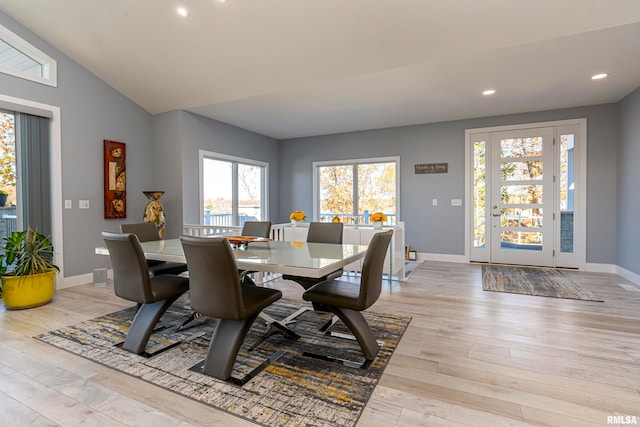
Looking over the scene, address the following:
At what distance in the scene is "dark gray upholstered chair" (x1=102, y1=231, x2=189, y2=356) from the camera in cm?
218

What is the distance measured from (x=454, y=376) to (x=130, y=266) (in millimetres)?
2231

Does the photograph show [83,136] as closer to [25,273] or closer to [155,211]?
[155,211]

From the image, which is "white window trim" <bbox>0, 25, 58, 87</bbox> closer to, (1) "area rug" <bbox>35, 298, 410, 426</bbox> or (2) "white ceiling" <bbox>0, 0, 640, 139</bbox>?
(2) "white ceiling" <bbox>0, 0, 640, 139</bbox>

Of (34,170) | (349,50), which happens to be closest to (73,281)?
(34,170)

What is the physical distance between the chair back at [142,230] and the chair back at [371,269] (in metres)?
2.45

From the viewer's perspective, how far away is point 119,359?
220 centimetres

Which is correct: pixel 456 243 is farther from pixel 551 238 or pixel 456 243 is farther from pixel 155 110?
pixel 155 110

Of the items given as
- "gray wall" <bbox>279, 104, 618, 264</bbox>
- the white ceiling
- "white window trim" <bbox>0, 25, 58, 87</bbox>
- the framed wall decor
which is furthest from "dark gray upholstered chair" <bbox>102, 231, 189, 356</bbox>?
"gray wall" <bbox>279, 104, 618, 264</bbox>

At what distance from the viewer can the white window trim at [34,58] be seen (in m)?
3.61

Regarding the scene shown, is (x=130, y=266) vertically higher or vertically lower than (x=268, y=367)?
higher

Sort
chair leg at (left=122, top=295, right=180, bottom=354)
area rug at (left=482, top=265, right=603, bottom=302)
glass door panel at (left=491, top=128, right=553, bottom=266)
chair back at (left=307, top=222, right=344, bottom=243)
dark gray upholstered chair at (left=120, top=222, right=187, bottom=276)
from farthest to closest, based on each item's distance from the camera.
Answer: glass door panel at (left=491, top=128, right=553, bottom=266)
area rug at (left=482, top=265, right=603, bottom=302)
chair back at (left=307, top=222, right=344, bottom=243)
dark gray upholstered chair at (left=120, top=222, right=187, bottom=276)
chair leg at (left=122, top=295, right=180, bottom=354)

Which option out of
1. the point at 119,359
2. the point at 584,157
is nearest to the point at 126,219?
the point at 119,359

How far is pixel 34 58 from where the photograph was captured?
3.87 m

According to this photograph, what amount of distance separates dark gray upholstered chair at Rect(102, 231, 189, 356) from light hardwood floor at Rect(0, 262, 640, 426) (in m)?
0.31
